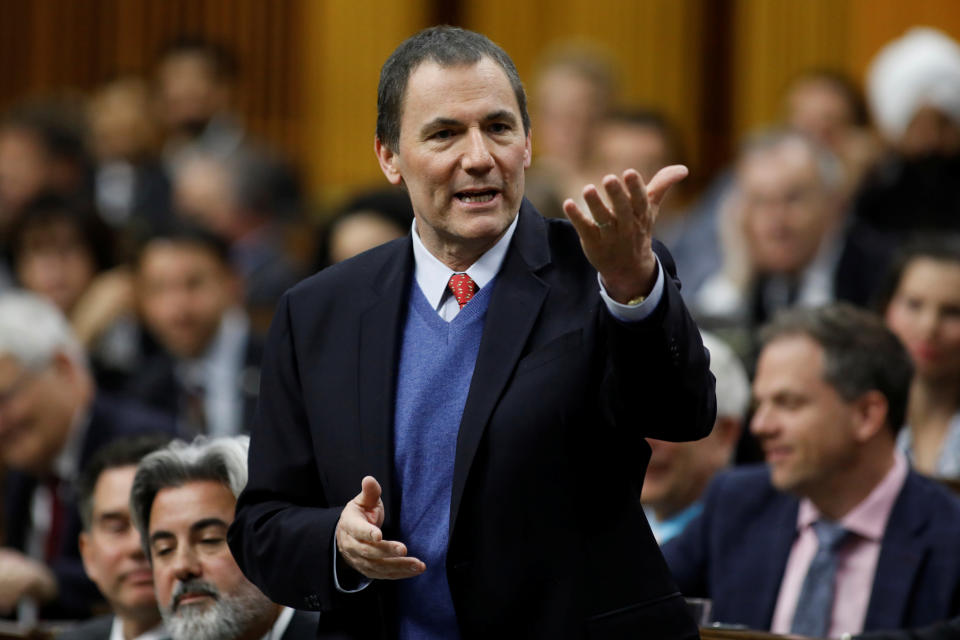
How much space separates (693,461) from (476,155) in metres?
2.13

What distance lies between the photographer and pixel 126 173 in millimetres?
8938

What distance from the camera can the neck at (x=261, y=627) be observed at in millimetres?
2883

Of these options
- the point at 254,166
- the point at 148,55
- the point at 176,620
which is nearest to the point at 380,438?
the point at 176,620

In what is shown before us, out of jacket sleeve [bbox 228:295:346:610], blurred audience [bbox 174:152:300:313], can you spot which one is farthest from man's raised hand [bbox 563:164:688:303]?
blurred audience [bbox 174:152:300:313]

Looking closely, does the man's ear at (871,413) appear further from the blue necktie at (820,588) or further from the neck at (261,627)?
the neck at (261,627)

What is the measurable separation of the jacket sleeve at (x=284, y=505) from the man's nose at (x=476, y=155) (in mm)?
388

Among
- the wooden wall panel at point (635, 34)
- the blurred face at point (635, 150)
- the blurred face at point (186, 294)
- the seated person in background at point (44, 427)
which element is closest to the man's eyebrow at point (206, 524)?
the seated person in background at point (44, 427)

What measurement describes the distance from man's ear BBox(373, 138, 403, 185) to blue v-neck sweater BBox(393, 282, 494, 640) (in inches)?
8.4

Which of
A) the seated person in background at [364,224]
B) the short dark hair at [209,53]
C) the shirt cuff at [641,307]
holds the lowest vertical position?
the shirt cuff at [641,307]

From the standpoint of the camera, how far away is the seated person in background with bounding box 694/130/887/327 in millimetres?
5762

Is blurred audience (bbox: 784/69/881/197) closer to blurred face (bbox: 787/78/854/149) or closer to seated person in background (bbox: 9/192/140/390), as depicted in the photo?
blurred face (bbox: 787/78/854/149)

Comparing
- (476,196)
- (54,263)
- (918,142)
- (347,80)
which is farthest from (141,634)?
(347,80)

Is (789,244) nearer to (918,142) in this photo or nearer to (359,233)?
(918,142)

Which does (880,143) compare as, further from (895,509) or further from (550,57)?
(895,509)
